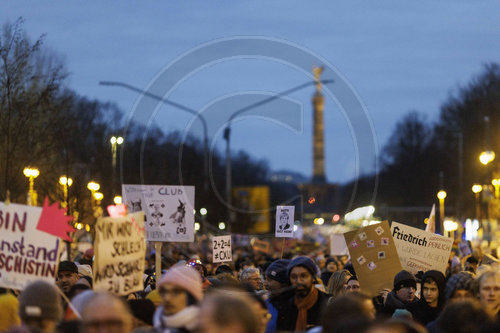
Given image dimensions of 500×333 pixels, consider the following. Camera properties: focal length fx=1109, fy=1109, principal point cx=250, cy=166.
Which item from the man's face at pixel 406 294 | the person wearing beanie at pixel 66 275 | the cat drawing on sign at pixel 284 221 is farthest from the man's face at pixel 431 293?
the cat drawing on sign at pixel 284 221

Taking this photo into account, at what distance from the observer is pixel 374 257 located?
13.6 meters

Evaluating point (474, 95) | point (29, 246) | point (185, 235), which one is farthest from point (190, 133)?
point (29, 246)

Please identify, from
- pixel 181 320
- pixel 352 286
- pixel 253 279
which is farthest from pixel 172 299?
pixel 253 279

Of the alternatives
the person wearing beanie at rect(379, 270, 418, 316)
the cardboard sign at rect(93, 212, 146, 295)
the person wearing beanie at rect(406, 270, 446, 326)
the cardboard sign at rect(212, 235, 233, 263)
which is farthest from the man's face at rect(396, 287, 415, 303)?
the cardboard sign at rect(212, 235, 233, 263)

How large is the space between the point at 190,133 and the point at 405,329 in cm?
7671

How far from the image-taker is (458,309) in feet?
25.2

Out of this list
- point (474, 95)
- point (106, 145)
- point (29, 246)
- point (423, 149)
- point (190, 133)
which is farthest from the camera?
point (423, 149)

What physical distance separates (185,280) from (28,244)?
2.42 meters

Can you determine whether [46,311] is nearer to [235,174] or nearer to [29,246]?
[29,246]

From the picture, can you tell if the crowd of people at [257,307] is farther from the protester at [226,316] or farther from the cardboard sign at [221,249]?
the cardboard sign at [221,249]

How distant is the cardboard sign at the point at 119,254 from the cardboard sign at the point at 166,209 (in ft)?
16.9

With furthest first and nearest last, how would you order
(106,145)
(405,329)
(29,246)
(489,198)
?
(106,145) → (489,198) → (29,246) → (405,329)

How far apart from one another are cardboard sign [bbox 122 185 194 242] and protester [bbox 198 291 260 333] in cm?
914

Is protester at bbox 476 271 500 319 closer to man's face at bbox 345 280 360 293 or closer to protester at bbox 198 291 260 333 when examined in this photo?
man's face at bbox 345 280 360 293
